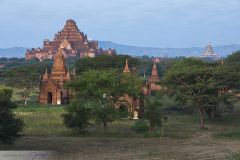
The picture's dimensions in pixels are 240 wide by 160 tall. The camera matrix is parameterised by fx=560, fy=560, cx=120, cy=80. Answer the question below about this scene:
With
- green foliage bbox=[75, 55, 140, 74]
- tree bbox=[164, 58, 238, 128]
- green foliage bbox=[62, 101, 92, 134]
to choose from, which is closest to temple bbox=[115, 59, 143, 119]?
tree bbox=[164, 58, 238, 128]

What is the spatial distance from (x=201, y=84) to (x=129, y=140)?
12840 millimetres

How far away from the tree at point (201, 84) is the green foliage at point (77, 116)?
1118cm

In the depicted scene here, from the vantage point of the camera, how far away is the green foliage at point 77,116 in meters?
40.9

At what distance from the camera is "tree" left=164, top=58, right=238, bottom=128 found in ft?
160

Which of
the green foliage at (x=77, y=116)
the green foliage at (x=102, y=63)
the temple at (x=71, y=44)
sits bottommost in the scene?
the green foliage at (x=77, y=116)

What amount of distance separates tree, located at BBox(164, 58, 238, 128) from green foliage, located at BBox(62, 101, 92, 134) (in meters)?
11.2

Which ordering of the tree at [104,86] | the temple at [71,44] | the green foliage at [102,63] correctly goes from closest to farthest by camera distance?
the tree at [104,86], the green foliage at [102,63], the temple at [71,44]

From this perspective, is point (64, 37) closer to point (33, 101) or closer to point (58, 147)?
point (33, 101)

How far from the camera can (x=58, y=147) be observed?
33656 millimetres

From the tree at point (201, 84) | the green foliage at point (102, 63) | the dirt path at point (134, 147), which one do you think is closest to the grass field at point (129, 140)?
the dirt path at point (134, 147)

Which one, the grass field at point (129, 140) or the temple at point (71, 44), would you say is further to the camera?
the temple at point (71, 44)

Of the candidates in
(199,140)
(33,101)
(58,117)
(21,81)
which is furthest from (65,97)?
(199,140)

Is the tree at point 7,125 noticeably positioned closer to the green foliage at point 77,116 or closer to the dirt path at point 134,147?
the dirt path at point 134,147

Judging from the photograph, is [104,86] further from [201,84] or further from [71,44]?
[71,44]
